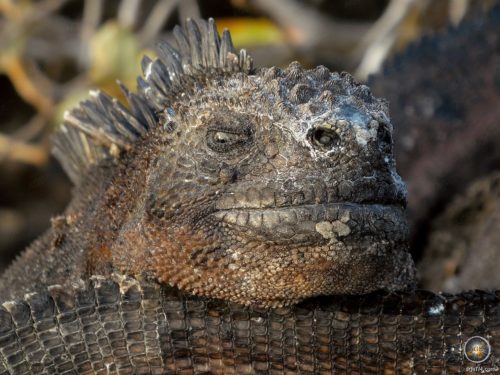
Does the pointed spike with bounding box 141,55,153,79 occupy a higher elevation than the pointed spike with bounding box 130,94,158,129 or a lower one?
higher

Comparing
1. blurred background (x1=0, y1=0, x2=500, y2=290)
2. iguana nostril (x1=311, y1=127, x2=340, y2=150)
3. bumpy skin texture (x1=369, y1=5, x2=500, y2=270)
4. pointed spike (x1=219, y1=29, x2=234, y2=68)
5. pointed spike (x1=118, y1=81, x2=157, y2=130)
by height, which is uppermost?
blurred background (x1=0, y1=0, x2=500, y2=290)

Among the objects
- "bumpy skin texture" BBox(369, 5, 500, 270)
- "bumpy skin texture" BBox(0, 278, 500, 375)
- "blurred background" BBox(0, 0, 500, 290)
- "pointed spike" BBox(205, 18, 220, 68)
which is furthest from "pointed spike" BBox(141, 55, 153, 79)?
"blurred background" BBox(0, 0, 500, 290)

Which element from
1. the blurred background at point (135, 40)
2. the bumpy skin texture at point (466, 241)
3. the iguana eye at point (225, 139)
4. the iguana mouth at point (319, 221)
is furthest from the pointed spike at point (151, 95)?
the blurred background at point (135, 40)

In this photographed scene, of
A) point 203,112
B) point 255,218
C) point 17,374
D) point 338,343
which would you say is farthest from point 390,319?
point 17,374

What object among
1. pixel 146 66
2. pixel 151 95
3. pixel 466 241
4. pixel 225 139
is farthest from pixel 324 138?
pixel 466 241

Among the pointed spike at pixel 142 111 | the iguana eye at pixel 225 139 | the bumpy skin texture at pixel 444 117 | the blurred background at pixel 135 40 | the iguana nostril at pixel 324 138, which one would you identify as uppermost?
the blurred background at pixel 135 40

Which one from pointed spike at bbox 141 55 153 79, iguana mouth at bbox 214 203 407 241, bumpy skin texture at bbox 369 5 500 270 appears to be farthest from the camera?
bumpy skin texture at bbox 369 5 500 270

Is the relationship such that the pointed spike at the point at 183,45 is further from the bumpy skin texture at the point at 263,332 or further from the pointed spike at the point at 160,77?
the bumpy skin texture at the point at 263,332

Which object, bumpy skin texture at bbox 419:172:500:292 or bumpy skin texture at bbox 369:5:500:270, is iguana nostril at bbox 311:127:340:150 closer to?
bumpy skin texture at bbox 419:172:500:292
